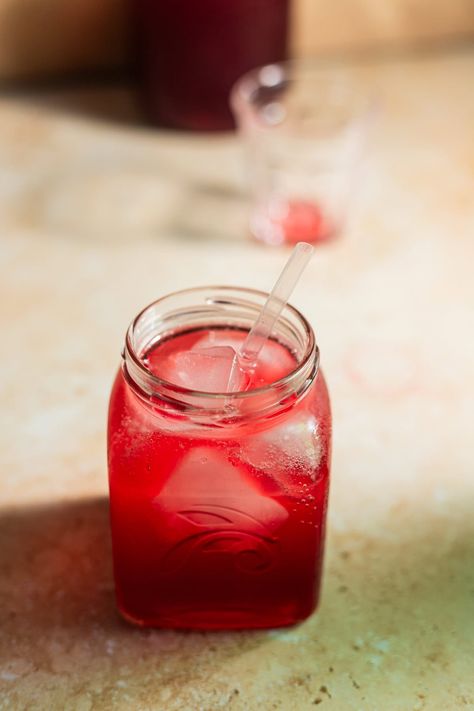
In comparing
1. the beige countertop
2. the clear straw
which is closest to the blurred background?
the beige countertop

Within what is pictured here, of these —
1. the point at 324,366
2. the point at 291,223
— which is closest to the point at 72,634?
the point at 324,366

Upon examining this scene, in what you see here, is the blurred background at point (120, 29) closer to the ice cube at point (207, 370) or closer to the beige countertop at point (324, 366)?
the beige countertop at point (324, 366)

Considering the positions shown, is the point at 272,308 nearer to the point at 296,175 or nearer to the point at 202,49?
the point at 296,175

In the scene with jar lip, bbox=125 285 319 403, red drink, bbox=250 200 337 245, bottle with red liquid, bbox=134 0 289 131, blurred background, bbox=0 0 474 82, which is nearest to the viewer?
jar lip, bbox=125 285 319 403

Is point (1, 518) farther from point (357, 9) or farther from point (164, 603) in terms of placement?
point (357, 9)

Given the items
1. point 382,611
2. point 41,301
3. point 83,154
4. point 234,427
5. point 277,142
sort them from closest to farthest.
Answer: point 234,427
point 382,611
point 41,301
point 277,142
point 83,154

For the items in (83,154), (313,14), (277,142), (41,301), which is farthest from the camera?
(313,14)

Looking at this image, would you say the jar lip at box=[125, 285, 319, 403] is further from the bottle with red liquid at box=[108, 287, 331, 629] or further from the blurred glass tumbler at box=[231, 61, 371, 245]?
the blurred glass tumbler at box=[231, 61, 371, 245]

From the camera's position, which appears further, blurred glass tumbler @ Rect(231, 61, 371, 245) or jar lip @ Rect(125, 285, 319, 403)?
blurred glass tumbler @ Rect(231, 61, 371, 245)

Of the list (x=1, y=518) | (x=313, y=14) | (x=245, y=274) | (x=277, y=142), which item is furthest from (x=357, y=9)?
(x=1, y=518)
